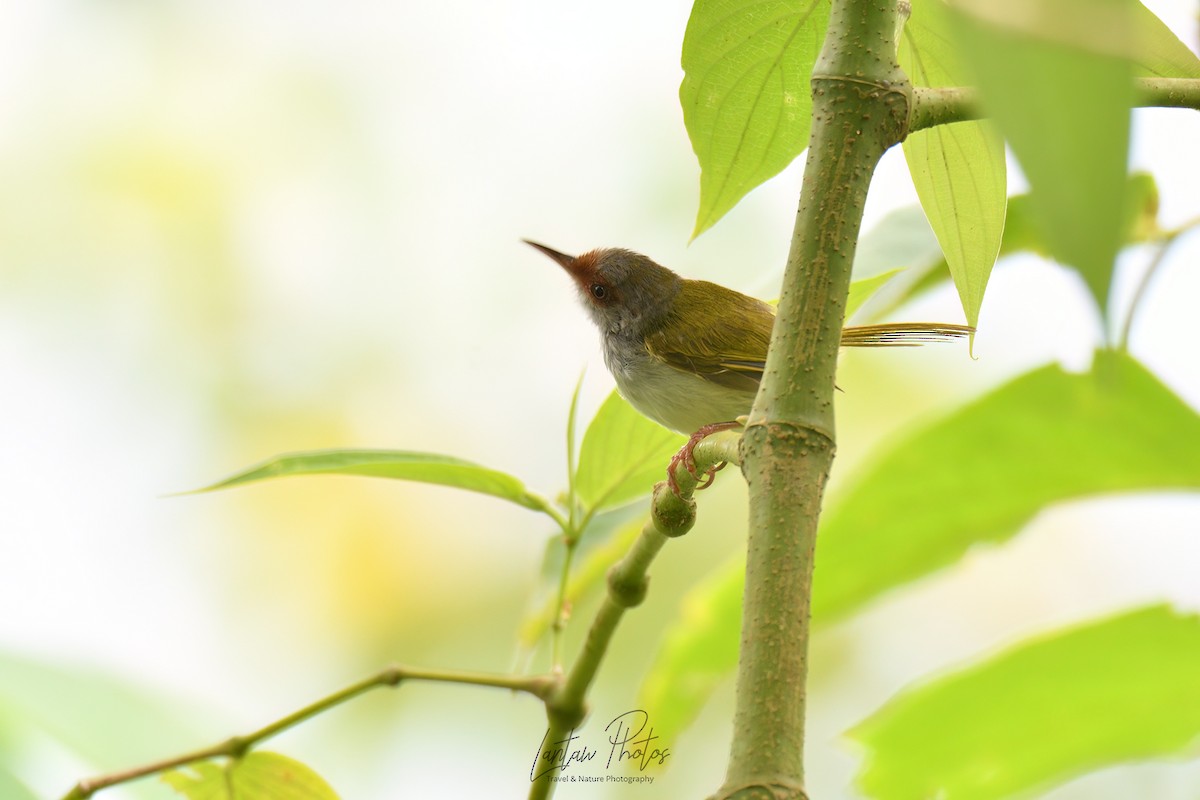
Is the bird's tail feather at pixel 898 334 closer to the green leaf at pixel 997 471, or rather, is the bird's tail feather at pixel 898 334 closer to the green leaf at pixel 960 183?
the green leaf at pixel 997 471

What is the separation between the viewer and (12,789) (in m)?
0.74

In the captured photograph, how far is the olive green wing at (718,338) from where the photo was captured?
7.70 ft

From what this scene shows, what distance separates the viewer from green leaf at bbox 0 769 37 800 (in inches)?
28.8

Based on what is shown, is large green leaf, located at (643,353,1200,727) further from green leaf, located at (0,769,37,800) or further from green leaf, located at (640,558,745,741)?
green leaf, located at (0,769,37,800)

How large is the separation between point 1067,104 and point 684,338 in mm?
2182

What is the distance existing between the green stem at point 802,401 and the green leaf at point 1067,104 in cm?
29

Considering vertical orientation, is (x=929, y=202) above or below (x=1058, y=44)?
above

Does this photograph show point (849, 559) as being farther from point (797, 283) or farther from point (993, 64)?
point (993, 64)

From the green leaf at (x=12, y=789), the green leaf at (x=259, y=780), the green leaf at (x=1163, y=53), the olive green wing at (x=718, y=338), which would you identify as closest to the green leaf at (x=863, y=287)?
the green leaf at (x=1163, y=53)

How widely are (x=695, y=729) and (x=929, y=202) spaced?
4472 millimetres

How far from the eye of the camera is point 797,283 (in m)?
0.64

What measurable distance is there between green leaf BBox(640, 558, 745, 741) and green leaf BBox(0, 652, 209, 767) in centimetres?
53

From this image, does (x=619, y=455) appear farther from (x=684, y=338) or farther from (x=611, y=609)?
(x=684, y=338)

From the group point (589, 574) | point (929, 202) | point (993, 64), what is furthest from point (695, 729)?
point (993, 64)
